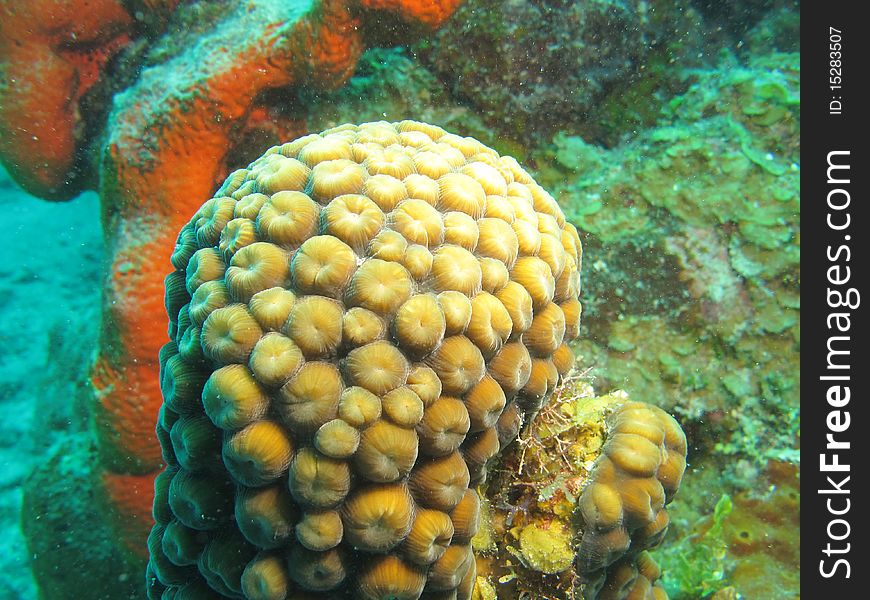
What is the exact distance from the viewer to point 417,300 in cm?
205

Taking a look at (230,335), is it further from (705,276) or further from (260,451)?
(705,276)

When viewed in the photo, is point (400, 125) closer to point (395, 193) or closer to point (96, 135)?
point (395, 193)

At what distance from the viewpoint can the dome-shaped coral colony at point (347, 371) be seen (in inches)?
77.2

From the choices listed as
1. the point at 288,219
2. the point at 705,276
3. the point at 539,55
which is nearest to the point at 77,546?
the point at 288,219

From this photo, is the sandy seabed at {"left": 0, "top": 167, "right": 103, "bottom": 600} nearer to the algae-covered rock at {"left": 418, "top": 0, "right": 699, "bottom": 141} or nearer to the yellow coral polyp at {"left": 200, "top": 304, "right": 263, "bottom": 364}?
the yellow coral polyp at {"left": 200, "top": 304, "right": 263, "bottom": 364}

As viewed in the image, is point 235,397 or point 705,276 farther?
point 705,276

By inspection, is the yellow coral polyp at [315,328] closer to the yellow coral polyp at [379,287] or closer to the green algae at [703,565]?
the yellow coral polyp at [379,287]

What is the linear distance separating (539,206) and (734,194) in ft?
8.67

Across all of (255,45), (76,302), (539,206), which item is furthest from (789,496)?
(76,302)

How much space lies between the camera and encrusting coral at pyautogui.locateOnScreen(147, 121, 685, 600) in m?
A: 1.96
